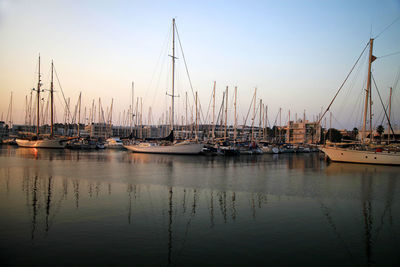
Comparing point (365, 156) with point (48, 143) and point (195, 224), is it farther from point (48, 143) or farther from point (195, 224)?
point (48, 143)

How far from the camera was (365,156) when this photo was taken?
4109 centimetres

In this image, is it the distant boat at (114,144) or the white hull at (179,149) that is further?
the distant boat at (114,144)

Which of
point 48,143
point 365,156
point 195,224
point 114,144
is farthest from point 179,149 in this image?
point 195,224

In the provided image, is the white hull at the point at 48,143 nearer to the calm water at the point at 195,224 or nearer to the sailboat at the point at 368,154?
the calm water at the point at 195,224

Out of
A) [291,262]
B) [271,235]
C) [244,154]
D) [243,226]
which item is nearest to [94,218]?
[243,226]

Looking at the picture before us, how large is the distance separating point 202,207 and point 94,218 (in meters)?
5.01

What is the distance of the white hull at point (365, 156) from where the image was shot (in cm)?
4006

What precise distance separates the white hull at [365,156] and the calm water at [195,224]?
69.6 feet

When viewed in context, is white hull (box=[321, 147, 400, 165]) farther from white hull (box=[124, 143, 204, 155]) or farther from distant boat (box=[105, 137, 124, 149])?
distant boat (box=[105, 137, 124, 149])

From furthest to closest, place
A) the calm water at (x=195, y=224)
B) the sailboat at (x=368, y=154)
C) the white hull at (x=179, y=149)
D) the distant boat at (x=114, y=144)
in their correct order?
the distant boat at (x=114, y=144), the white hull at (x=179, y=149), the sailboat at (x=368, y=154), the calm water at (x=195, y=224)

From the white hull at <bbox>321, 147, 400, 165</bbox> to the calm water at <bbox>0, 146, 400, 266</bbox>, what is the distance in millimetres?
21201

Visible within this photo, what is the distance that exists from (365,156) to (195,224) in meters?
35.7

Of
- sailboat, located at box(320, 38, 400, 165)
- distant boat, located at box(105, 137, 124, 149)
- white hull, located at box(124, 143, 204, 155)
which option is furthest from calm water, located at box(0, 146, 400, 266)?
distant boat, located at box(105, 137, 124, 149)

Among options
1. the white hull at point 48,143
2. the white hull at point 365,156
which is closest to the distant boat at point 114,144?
the white hull at point 48,143
